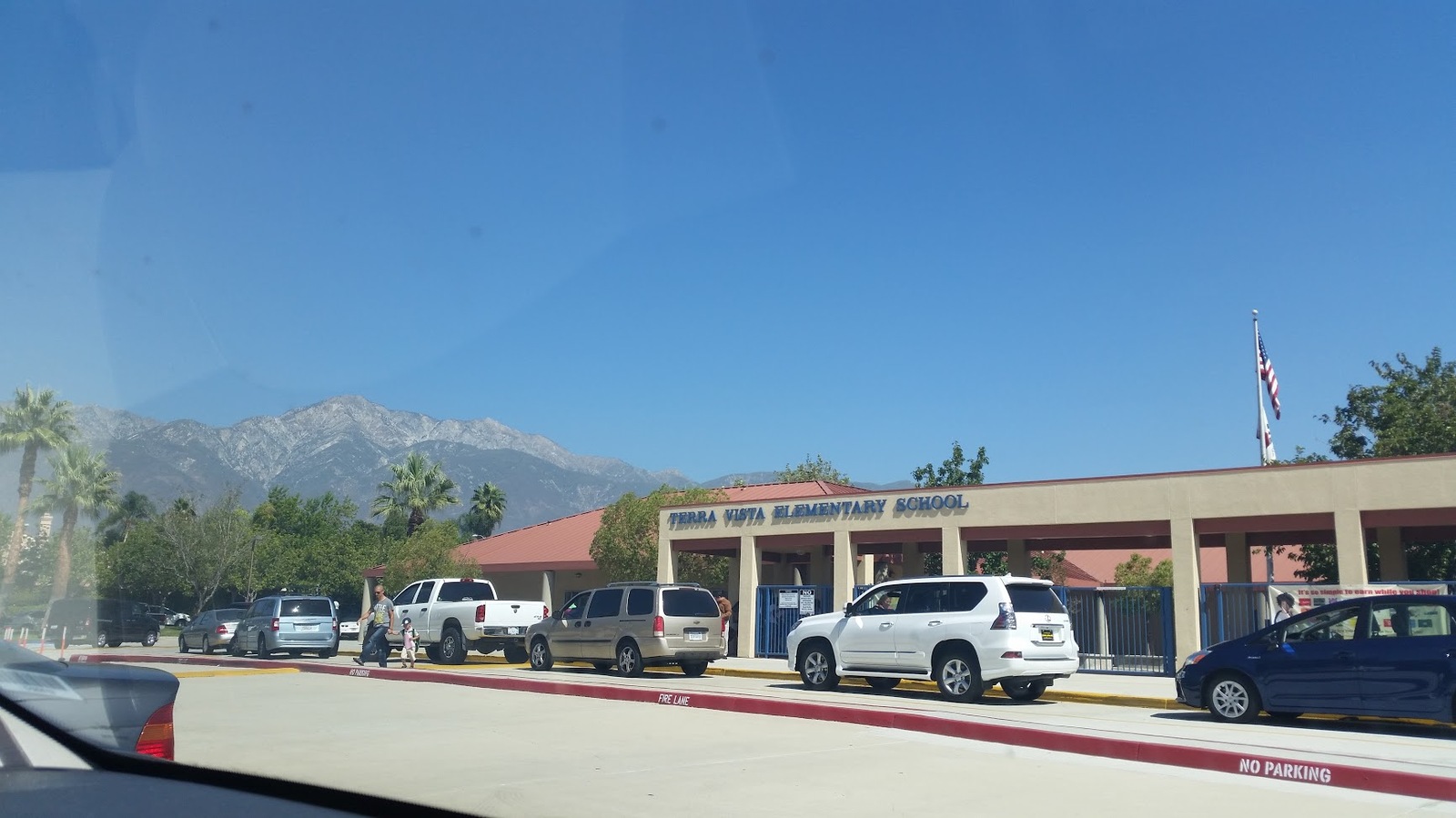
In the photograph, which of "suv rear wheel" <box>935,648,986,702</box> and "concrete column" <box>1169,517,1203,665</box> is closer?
"suv rear wheel" <box>935,648,986,702</box>

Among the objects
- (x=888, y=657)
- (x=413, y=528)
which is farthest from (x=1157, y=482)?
(x=413, y=528)

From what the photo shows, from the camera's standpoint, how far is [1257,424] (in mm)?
37594

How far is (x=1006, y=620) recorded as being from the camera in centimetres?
1688

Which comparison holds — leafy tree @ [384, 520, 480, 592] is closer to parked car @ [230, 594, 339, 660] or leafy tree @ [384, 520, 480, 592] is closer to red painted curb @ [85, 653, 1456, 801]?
parked car @ [230, 594, 339, 660]

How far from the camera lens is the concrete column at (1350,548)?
2273 centimetres

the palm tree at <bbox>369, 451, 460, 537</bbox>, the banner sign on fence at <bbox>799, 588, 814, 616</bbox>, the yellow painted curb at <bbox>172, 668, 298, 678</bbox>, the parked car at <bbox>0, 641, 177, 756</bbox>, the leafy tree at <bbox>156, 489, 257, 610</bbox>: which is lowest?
the yellow painted curb at <bbox>172, 668, 298, 678</bbox>

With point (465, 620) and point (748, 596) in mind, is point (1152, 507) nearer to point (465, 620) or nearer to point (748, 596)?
point (748, 596)

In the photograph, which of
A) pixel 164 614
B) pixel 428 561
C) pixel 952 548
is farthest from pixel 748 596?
pixel 428 561

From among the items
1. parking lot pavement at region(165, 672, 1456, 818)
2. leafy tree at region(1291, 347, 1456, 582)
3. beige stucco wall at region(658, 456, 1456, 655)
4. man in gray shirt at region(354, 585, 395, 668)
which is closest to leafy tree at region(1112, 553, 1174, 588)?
leafy tree at region(1291, 347, 1456, 582)

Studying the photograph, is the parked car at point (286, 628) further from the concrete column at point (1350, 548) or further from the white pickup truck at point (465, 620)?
the concrete column at point (1350, 548)

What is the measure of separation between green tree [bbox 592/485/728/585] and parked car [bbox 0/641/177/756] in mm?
32994

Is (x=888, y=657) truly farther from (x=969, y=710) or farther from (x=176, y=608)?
(x=176, y=608)

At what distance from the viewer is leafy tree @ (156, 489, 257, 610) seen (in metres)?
19.7

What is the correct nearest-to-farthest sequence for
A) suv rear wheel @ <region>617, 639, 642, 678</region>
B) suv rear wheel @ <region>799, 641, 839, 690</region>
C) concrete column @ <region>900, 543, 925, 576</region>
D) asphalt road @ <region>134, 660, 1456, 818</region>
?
asphalt road @ <region>134, 660, 1456, 818</region>
suv rear wheel @ <region>799, 641, 839, 690</region>
suv rear wheel @ <region>617, 639, 642, 678</region>
concrete column @ <region>900, 543, 925, 576</region>
